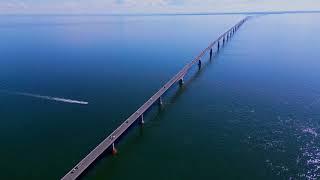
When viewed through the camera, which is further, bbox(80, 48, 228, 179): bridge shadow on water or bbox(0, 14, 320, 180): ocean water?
bbox(80, 48, 228, 179): bridge shadow on water

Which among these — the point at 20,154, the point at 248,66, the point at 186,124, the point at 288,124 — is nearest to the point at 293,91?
the point at 288,124

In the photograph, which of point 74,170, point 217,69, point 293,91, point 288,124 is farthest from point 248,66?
point 74,170

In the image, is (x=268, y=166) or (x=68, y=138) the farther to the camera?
(x=68, y=138)

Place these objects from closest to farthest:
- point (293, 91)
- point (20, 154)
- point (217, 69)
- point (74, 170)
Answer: point (74, 170) → point (20, 154) → point (293, 91) → point (217, 69)

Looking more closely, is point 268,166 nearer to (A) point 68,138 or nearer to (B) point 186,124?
(B) point 186,124

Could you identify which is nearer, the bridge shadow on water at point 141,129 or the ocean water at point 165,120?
the ocean water at point 165,120

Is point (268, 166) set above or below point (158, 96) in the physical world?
below

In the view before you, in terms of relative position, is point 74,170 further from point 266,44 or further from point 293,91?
point 266,44

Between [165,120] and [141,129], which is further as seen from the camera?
[165,120]

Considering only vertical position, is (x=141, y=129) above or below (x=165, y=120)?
below

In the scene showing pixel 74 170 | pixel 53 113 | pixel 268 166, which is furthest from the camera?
pixel 53 113
